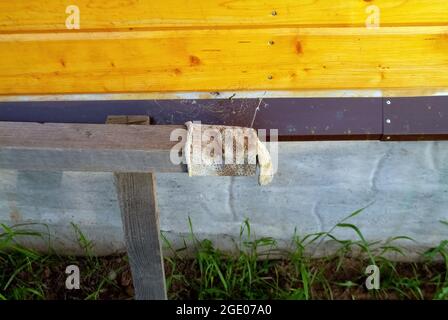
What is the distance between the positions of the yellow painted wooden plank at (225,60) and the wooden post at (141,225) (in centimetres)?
25

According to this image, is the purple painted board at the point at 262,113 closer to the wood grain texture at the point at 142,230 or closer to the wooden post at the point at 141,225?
the wooden post at the point at 141,225

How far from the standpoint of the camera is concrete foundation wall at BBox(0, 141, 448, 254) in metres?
2.56

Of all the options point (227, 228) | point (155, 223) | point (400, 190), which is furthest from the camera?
point (227, 228)

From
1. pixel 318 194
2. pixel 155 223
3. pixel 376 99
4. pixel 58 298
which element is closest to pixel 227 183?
pixel 318 194

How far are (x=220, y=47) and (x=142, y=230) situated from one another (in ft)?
2.98

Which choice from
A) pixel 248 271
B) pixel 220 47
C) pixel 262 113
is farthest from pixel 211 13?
pixel 248 271

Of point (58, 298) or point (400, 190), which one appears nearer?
point (400, 190)

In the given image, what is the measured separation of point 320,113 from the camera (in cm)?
217

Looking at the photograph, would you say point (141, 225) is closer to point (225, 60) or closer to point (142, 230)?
point (142, 230)

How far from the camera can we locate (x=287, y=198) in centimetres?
279

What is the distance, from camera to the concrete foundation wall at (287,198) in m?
2.56

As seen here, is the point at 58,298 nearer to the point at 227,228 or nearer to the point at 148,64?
the point at 227,228

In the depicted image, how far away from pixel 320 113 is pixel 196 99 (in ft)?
1.91

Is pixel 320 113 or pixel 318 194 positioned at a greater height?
pixel 320 113
